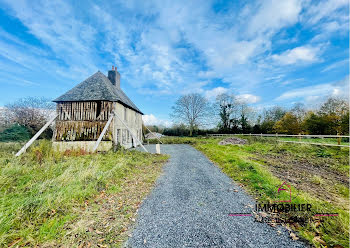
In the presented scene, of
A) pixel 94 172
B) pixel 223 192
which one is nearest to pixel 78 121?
pixel 94 172

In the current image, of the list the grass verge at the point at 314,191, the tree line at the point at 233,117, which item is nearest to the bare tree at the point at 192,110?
the tree line at the point at 233,117

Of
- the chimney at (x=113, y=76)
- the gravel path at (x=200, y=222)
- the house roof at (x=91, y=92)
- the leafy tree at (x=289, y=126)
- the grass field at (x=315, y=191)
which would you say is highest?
the chimney at (x=113, y=76)

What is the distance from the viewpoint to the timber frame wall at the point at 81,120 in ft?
42.7

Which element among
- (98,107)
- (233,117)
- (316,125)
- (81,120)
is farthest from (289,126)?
(81,120)

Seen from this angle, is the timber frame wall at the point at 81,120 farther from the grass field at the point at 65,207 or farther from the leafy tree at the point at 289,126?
the leafy tree at the point at 289,126

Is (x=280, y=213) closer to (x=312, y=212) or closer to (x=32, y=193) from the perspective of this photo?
(x=312, y=212)

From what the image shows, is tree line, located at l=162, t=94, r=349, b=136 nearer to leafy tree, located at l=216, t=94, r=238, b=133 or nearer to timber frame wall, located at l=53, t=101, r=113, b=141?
leafy tree, located at l=216, t=94, r=238, b=133

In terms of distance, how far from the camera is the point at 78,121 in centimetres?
1336

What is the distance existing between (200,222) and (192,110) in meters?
30.0

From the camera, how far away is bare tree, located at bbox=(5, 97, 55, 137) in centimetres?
2139

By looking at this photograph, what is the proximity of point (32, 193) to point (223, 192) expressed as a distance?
211 inches

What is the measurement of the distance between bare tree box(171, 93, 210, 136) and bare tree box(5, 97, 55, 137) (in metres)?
24.3

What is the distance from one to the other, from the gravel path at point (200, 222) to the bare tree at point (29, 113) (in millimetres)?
27458

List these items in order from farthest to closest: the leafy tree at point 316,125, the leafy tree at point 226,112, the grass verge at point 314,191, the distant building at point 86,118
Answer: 1. the leafy tree at point 226,112
2. the leafy tree at point 316,125
3. the distant building at point 86,118
4. the grass verge at point 314,191
